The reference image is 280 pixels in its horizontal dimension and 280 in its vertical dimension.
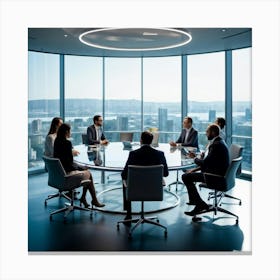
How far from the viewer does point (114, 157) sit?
5.20 meters

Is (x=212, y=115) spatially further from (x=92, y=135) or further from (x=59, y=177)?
(x=59, y=177)

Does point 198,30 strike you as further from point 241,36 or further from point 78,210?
point 78,210

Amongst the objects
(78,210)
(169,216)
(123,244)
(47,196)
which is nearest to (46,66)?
(47,196)

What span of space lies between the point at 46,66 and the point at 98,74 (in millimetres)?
1324

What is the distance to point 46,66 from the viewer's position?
8547 millimetres

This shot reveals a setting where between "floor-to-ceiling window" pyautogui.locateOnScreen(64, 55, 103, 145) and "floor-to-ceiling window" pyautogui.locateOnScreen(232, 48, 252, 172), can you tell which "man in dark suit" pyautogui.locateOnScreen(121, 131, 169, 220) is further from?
"floor-to-ceiling window" pyautogui.locateOnScreen(64, 55, 103, 145)

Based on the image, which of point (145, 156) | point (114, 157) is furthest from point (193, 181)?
point (114, 157)

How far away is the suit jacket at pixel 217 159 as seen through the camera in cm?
456

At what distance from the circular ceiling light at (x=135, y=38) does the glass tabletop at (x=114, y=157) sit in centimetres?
191

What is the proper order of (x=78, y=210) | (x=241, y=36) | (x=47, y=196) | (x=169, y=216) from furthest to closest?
(x=241, y=36) → (x=47, y=196) → (x=78, y=210) → (x=169, y=216)

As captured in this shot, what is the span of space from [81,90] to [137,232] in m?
5.38

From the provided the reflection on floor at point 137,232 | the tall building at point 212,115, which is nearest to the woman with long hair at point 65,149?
the reflection on floor at point 137,232

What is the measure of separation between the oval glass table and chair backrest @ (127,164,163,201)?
0.44 m

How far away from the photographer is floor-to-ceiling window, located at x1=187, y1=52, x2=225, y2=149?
8.54m
